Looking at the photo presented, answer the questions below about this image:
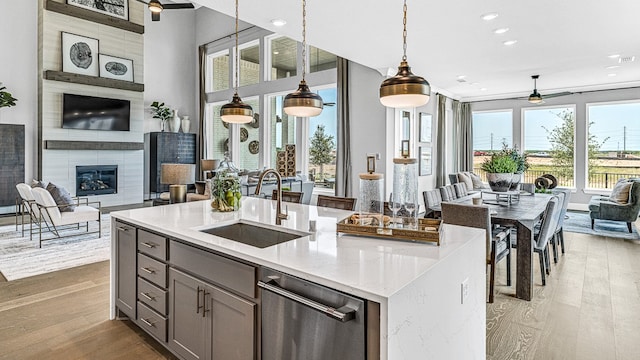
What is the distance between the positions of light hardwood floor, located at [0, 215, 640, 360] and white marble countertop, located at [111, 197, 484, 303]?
0.88 meters

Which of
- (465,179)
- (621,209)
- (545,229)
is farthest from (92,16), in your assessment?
(621,209)

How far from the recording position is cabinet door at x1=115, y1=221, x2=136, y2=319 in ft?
8.43

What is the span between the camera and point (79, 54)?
7797mm

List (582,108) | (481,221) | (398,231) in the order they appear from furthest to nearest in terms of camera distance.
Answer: (582,108) < (481,221) < (398,231)

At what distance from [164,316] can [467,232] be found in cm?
192

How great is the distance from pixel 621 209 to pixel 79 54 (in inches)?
426

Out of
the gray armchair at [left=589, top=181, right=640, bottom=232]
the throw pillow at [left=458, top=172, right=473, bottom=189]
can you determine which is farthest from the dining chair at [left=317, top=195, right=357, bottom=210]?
the throw pillow at [left=458, top=172, right=473, bottom=189]

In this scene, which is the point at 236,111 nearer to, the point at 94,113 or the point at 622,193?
the point at 622,193

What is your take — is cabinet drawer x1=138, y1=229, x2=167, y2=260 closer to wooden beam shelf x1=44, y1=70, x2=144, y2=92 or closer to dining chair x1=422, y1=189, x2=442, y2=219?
dining chair x1=422, y1=189, x2=442, y2=219

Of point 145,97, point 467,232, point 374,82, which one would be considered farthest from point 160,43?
point 467,232

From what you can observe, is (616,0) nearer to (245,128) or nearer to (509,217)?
(509,217)

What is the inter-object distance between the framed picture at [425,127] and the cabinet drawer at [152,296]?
650 centimetres

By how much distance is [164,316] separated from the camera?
2258 mm

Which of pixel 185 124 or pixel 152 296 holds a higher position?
pixel 185 124
